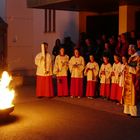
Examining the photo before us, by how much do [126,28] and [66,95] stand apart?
3.06 metres

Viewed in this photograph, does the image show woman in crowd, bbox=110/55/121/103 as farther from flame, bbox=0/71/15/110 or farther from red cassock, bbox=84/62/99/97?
flame, bbox=0/71/15/110

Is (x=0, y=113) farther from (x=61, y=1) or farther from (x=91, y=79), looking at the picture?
(x=61, y=1)

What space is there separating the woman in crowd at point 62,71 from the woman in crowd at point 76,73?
21 centimetres

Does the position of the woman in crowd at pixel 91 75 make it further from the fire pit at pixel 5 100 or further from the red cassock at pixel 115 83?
the fire pit at pixel 5 100

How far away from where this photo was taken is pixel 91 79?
12375 mm

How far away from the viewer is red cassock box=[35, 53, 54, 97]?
1264 cm

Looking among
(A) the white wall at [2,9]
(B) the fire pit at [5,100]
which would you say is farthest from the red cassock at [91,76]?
(A) the white wall at [2,9]

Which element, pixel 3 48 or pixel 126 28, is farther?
pixel 3 48

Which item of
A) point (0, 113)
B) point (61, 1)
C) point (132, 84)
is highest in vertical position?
point (61, 1)

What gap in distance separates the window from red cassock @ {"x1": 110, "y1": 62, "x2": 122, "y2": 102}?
9450mm

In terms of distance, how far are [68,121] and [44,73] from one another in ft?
11.5

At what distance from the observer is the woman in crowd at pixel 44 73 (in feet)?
41.4

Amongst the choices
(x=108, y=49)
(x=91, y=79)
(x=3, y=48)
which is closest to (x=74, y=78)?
(x=91, y=79)

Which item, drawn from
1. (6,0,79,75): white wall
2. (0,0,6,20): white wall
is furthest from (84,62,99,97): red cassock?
(0,0,6,20): white wall
